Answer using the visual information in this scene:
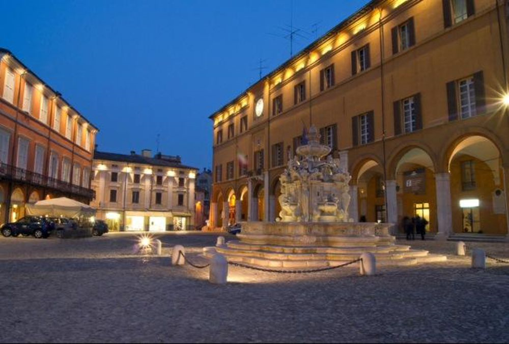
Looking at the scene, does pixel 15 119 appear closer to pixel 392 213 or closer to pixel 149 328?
pixel 392 213

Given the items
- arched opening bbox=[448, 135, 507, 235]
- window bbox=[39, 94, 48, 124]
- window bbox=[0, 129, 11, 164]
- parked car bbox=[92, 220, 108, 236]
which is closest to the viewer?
arched opening bbox=[448, 135, 507, 235]

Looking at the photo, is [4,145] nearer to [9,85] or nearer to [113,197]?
[9,85]

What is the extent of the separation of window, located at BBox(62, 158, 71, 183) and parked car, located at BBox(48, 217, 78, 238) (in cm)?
1149

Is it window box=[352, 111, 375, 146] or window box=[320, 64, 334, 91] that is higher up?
window box=[320, 64, 334, 91]

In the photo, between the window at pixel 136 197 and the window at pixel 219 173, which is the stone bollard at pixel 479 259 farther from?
the window at pixel 136 197

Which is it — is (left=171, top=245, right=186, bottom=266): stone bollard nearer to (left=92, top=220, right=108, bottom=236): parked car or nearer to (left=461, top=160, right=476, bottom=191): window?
(left=461, top=160, right=476, bottom=191): window

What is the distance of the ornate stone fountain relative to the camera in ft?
35.9

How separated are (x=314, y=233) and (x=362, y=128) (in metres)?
16.4

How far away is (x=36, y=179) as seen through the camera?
31.1 meters

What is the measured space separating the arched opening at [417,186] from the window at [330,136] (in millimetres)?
4811

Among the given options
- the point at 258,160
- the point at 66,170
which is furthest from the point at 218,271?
the point at 66,170

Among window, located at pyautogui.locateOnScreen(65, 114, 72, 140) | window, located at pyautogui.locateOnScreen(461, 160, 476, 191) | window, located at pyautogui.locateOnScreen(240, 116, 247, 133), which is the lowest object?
window, located at pyautogui.locateOnScreen(461, 160, 476, 191)

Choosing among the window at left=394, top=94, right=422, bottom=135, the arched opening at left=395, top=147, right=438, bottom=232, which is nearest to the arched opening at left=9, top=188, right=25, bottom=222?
the arched opening at left=395, top=147, right=438, bottom=232

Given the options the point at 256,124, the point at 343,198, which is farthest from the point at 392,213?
the point at 256,124
